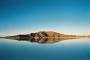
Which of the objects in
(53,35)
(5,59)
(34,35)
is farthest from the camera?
(53,35)

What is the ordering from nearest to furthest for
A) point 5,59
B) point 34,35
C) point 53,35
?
point 5,59 < point 34,35 < point 53,35

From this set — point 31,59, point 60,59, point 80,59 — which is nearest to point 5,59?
point 31,59

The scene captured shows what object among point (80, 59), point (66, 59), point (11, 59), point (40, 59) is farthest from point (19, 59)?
point (80, 59)

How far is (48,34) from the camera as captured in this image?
110375 mm

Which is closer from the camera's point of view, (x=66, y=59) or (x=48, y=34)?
(x=66, y=59)

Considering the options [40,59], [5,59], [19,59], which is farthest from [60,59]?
[5,59]

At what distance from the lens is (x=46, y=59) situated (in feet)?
27.7

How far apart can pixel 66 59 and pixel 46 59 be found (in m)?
1.12

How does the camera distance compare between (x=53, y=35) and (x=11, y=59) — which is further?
(x=53, y=35)

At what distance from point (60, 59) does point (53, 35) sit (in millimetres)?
100325

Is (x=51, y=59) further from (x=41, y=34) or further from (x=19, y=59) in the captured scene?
(x=41, y=34)

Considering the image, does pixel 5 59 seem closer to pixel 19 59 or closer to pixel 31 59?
pixel 19 59

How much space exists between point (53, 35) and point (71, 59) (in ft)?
329

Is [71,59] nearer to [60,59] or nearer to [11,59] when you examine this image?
[60,59]
